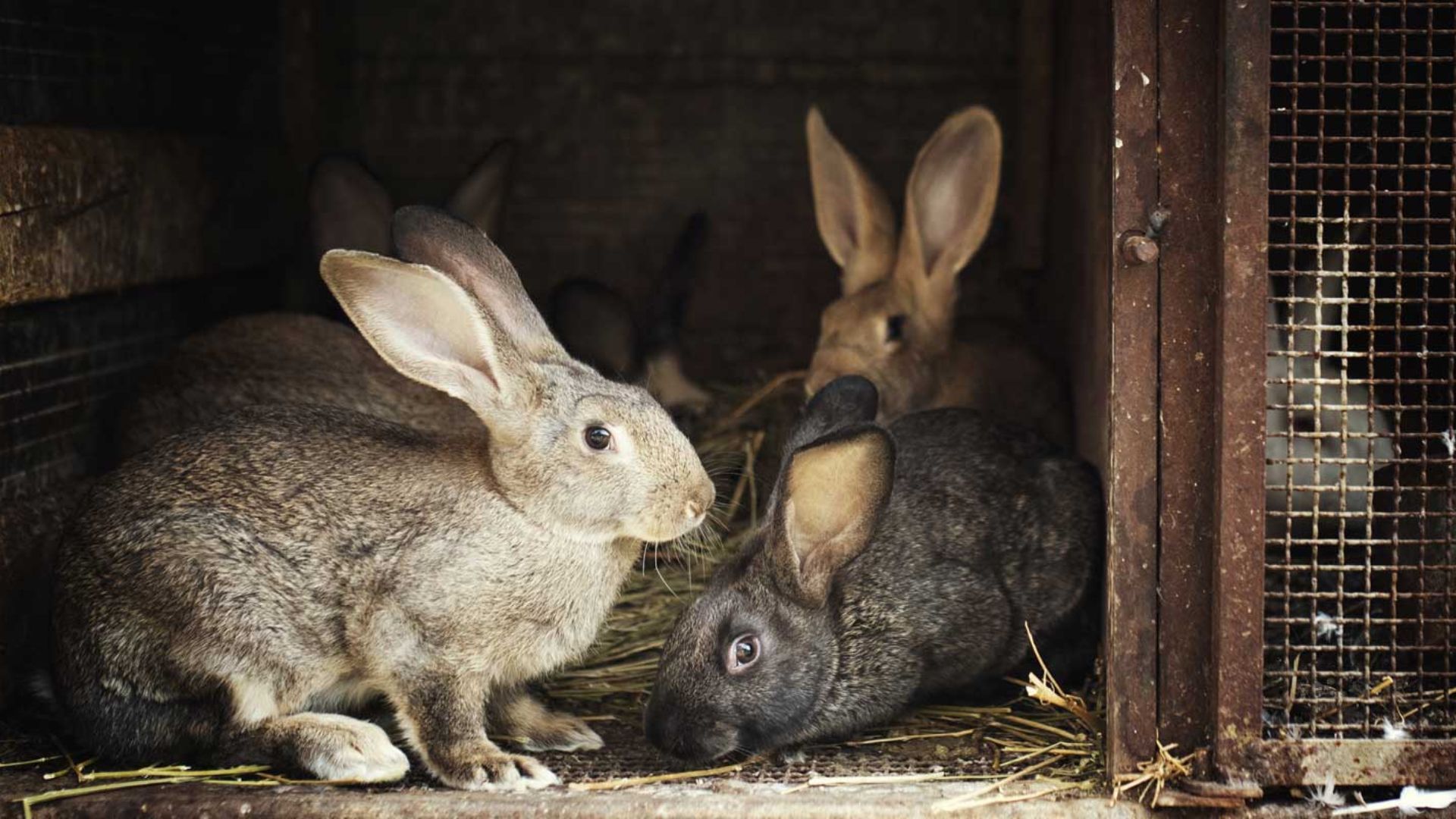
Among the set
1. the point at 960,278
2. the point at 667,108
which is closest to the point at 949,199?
the point at 960,278

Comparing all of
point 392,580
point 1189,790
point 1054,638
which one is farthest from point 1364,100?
point 392,580

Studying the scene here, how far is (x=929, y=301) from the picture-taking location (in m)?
5.55

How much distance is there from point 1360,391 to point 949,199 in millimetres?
1602

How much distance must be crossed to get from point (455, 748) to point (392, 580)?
17.2 inches

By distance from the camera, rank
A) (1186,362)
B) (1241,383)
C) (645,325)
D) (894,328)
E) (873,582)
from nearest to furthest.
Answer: (1241,383) < (1186,362) < (873,582) < (894,328) < (645,325)

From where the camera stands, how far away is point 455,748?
3537 millimetres

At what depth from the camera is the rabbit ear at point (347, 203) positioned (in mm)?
5453

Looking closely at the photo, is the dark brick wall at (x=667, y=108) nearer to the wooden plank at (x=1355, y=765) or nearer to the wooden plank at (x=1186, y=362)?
the wooden plank at (x=1186, y=362)

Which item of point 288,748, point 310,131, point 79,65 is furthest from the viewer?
point 310,131

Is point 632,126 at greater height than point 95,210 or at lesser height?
greater

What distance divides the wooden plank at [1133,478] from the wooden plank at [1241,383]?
0.15 m

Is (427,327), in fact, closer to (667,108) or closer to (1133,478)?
(1133,478)

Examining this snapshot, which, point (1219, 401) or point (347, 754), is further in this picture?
point (347, 754)

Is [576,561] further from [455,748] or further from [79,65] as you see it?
[79,65]
